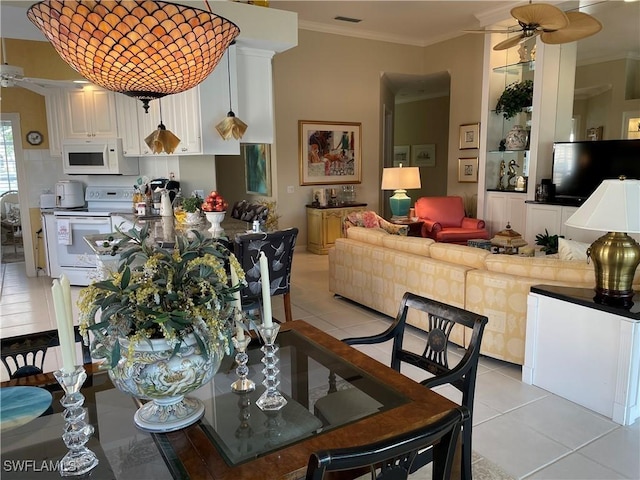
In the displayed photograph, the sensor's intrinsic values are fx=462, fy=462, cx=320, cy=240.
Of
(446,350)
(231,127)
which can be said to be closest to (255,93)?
(231,127)

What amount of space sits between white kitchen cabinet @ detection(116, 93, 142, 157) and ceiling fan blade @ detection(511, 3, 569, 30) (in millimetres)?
4422

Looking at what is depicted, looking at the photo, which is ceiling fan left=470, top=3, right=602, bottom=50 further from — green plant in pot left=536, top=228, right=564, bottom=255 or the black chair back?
the black chair back

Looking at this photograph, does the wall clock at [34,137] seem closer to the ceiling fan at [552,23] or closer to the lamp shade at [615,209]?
the ceiling fan at [552,23]

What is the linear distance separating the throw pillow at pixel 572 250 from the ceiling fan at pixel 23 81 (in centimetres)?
556

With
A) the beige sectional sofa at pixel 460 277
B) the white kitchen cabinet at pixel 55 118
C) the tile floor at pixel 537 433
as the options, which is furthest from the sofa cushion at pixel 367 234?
the white kitchen cabinet at pixel 55 118

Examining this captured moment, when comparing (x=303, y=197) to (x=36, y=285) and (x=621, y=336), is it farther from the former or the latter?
(x=621, y=336)

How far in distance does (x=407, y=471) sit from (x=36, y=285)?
20.7 feet

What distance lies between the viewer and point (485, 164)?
23.8ft

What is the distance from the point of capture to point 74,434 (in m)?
1.21

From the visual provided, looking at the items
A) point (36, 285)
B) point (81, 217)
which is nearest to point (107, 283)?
point (81, 217)

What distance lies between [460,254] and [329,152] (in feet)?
15.4

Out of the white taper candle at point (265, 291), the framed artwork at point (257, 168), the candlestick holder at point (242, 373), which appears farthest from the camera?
the framed artwork at point (257, 168)

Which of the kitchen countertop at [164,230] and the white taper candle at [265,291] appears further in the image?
the kitchen countertop at [164,230]

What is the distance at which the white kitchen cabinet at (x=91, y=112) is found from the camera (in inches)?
236
